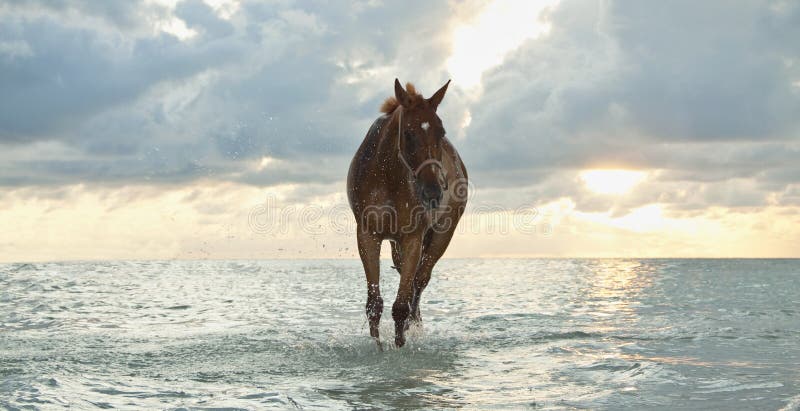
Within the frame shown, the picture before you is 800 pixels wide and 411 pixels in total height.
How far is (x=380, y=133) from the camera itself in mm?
8953

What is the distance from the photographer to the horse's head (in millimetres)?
7215

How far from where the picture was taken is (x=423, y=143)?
292 inches

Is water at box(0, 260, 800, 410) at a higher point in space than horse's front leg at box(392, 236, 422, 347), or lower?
lower

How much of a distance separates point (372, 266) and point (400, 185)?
1.10 metres

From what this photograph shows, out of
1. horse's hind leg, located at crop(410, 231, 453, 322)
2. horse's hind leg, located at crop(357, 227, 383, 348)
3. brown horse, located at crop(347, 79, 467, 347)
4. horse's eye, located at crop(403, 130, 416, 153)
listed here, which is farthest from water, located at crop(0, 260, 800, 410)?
horse's eye, located at crop(403, 130, 416, 153)

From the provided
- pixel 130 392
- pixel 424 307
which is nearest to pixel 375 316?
pixel 130 392

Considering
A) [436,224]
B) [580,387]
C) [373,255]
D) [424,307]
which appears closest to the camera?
[580,387]

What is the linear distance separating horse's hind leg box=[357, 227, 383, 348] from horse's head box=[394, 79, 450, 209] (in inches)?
51.5

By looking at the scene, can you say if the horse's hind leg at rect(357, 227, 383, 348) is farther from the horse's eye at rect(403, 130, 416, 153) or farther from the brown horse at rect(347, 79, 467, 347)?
the horse's eye at rect(403, 130, 416, 153)

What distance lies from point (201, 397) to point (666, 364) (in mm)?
5127

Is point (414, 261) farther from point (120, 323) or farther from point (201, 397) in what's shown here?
point (120, 323)

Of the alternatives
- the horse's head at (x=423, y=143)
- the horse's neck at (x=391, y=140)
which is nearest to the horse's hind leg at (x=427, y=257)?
the horse's neck at (x=391, y=140)

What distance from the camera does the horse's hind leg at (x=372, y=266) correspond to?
29.0 feet

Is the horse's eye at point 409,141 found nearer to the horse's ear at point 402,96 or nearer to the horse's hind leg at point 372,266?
the horse's ear at point 402,96
